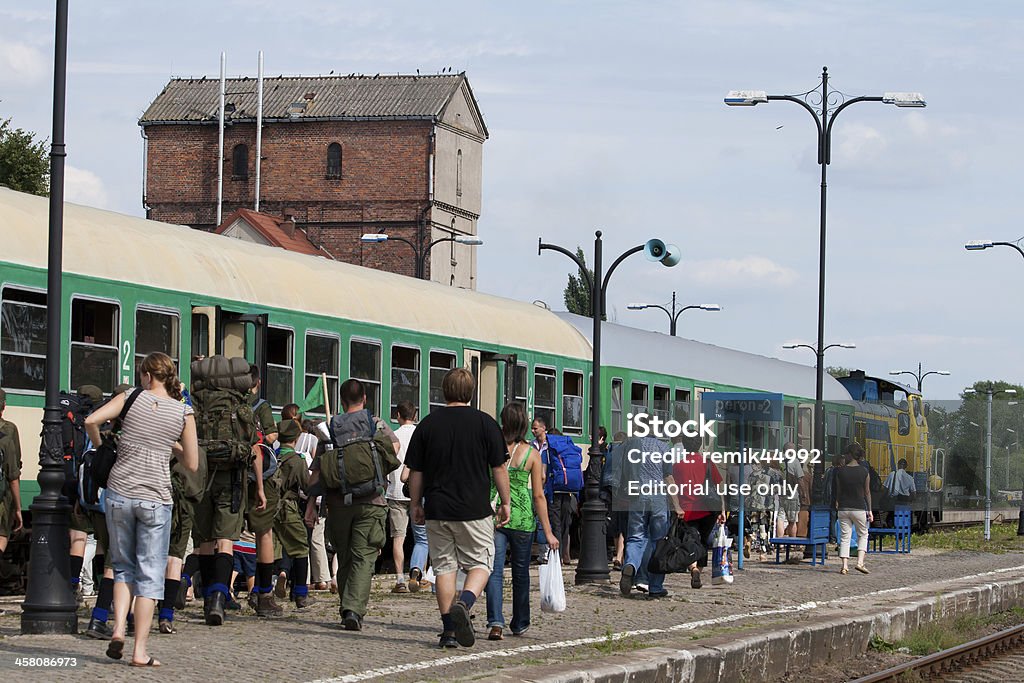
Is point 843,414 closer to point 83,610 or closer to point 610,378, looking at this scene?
point 610,378

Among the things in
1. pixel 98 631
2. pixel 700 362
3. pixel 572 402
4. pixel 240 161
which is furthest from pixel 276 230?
pixel 98 631

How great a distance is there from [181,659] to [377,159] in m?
70.5

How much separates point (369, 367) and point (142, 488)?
11.1 metres

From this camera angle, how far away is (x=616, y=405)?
29.6 m

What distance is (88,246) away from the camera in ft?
55.0

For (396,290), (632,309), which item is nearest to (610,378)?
(396,290)

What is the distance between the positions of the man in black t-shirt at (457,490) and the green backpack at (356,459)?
117 centimetres

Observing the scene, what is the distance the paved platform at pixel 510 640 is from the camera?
1035 cm

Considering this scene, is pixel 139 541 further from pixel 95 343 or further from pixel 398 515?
pixel 398 515

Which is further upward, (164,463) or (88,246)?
(88,246)

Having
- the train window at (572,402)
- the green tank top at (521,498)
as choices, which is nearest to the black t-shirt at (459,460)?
the green tank top at (521,498)

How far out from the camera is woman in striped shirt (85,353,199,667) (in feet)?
34.5

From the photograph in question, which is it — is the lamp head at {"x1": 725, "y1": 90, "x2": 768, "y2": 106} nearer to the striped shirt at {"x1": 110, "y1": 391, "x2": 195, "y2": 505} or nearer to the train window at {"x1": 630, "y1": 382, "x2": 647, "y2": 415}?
the train window at {"x1": 630, "y1": 382, "x2": 647, "y2": 415}

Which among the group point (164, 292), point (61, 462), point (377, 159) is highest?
point (377, 159)
